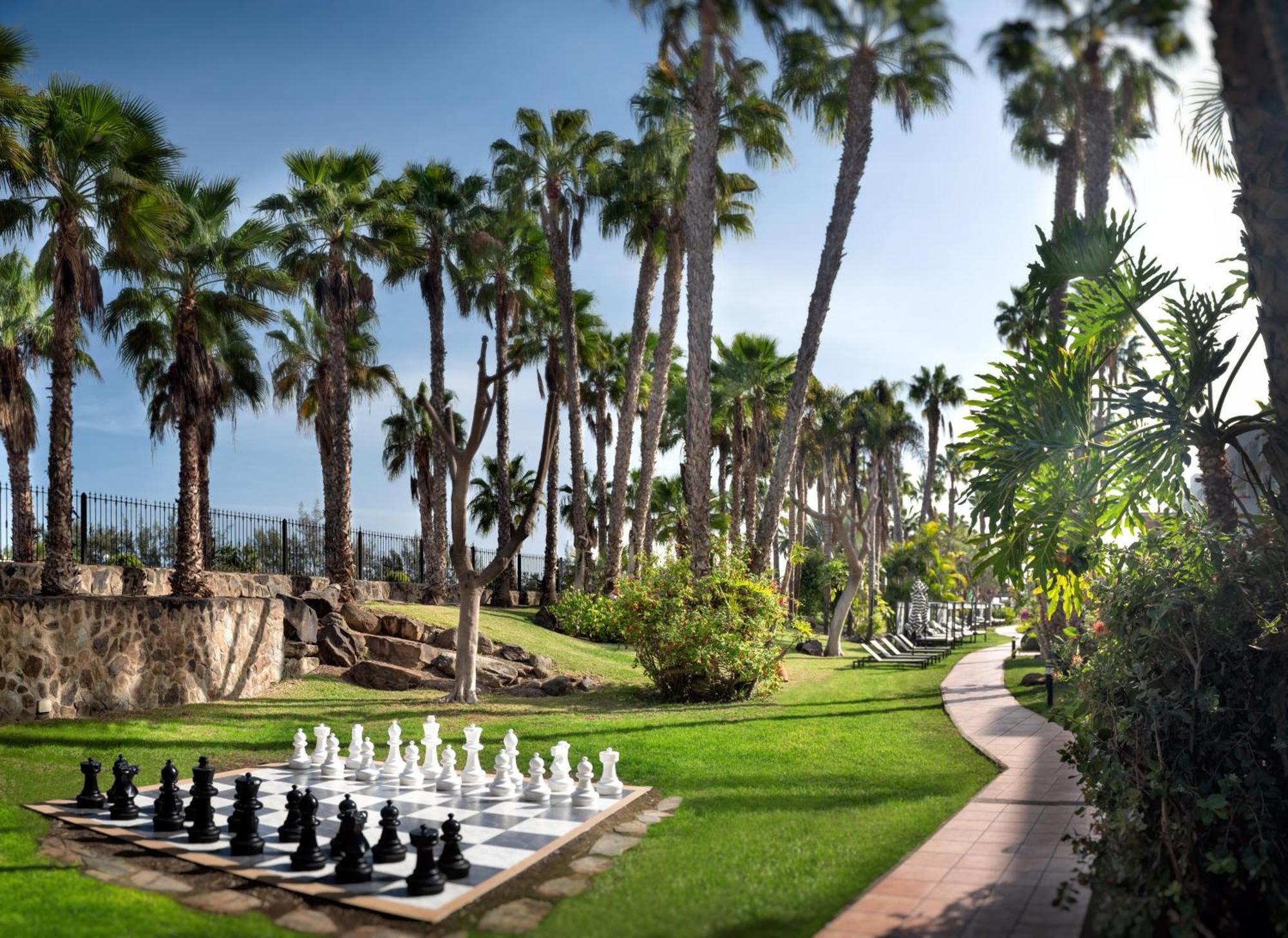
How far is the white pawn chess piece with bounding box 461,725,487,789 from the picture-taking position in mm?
8469

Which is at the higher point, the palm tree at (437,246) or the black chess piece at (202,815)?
the palm tree at (437,246)

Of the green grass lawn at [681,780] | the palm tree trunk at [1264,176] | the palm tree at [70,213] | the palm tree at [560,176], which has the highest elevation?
the palm tree at [560,176]

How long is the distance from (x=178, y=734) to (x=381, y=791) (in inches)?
200

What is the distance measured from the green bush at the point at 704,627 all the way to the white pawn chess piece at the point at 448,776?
7.67 meters

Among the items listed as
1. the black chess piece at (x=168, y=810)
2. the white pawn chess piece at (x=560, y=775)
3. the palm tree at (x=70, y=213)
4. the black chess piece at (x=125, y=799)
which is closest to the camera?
the black chess piece at (x=168, y=810)

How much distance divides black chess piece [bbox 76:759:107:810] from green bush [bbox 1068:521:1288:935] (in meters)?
7.37

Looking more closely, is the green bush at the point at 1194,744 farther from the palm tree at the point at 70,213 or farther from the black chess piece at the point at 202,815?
the palm tree at the point at 70,213

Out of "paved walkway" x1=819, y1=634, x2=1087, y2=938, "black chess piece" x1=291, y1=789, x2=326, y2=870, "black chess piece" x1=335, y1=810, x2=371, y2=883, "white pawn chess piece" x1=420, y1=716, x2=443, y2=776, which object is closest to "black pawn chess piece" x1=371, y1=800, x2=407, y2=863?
"black chess piece" x1=335, y1=810, x2=371, y2=883

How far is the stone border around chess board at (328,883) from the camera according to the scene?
544cm

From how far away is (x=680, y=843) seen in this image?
6949 mm

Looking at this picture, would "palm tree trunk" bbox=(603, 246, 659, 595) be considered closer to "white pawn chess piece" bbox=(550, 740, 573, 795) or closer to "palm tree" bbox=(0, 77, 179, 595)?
"palm tree" bbox=(0, 77, 179, 595)

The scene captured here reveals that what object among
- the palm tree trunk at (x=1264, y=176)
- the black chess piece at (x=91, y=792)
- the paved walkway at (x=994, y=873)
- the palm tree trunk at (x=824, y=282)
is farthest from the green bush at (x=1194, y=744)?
the palm tree trunk at (x=824, y=282)

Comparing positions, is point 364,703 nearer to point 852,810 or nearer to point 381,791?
point 381,791

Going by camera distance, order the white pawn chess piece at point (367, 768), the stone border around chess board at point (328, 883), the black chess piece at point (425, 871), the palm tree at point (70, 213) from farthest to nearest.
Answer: the palm tree at point (70, 213), the white pawn chess piece at point (367, 768), the black chess piece at point (425, 871), the stone border around chess board at point (328, 883)
